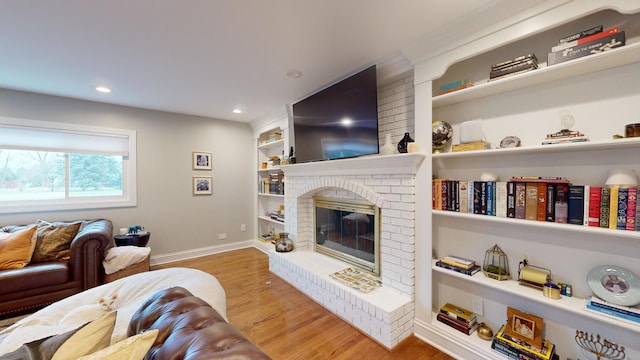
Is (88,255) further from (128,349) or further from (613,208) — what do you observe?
(613,208)

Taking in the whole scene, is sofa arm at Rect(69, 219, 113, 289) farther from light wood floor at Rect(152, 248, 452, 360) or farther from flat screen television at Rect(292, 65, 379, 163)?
flat screen television at Rect(292, 65, 379, 163)

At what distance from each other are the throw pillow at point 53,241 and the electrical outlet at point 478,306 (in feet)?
13.2

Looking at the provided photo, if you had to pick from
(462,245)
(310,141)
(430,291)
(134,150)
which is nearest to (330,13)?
(310,141)

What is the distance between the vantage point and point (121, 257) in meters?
2.81

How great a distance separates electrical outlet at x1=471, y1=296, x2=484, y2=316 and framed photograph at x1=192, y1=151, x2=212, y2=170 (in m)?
4.07

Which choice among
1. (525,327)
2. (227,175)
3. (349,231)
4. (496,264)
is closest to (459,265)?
(496,264)

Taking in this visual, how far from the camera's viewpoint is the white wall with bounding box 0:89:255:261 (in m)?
3.23

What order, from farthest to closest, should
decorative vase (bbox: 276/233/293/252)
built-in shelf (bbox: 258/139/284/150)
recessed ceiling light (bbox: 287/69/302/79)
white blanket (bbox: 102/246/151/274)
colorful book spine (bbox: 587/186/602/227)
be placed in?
built-in shelf (bbox: 258/139/284/150) → decorative vase (bbox: 276/233/293/252) → white blanket (bbox: 102/246/151/274) → recessed ceiling light (bbox: 287/69/302/79) → colorful book spine (bbox: 587/186/602/227)

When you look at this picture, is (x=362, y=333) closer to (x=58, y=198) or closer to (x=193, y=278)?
(x=193, y=278)

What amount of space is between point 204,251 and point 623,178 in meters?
4.76

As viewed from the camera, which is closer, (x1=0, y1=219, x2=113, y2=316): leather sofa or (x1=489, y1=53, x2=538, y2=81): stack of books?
(x1=489, y1=53, x2=538, y2=81): stack of books

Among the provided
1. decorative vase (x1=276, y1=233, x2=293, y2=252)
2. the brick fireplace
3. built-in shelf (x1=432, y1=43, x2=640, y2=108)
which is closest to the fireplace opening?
the brick fireplace

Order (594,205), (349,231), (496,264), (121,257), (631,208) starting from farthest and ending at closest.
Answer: (349,231) < (121,257) < (496,264) < (594,205) < (631,208)

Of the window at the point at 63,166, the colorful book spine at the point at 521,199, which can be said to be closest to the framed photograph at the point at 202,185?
the window at the point at 63,166
